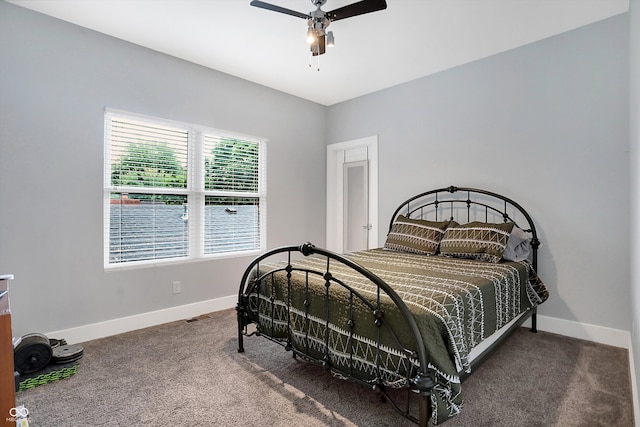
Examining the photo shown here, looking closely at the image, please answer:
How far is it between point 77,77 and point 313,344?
295 centimetres

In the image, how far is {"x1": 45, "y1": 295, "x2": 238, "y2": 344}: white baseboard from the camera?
2.77m

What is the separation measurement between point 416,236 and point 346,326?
5.95ft

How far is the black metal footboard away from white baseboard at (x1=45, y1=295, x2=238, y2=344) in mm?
1340

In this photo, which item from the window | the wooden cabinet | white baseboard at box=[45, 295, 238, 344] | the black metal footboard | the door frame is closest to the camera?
the wooden cabinet

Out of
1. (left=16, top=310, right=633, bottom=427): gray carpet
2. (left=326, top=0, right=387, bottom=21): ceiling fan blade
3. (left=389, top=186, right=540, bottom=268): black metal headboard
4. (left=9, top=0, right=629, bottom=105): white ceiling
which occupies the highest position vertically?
(left=9, top=0, right=629, bottom=105): white ceiling

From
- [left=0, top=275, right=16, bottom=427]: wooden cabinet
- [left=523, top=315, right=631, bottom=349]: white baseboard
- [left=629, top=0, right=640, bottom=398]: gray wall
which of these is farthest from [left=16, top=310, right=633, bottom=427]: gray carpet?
[left=0, top=275, right=16, bottom=427]: wooden cabinet

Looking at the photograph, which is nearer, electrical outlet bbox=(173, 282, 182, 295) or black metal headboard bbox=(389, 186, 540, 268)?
black metal headboard bbox=(389, 186, 540, 268)

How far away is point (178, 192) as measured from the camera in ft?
11.2

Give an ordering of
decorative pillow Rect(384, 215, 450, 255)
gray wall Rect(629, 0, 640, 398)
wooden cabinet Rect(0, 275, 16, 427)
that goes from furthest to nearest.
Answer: decorative pillow Rect(384, 215, 450, 255) → gray wall Rect(629, 0, 640, 398) → wooden cabinet Rect(0, 275, 16, 427)

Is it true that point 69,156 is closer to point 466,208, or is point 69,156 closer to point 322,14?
point 322,14

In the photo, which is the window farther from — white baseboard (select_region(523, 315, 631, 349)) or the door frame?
white baseboard (select_region(523, 315, 631, 349))

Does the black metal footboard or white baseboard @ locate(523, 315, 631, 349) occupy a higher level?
the black metal footboard

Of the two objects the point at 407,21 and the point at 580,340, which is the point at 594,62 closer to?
the point at 407,21

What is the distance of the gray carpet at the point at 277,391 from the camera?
176cm
